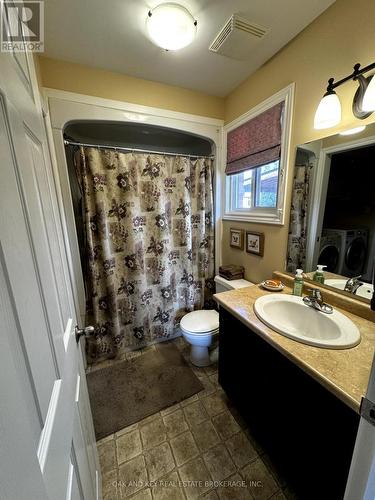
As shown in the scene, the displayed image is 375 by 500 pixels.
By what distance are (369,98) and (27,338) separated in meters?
1.52

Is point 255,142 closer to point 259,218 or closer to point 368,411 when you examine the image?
point 259,218

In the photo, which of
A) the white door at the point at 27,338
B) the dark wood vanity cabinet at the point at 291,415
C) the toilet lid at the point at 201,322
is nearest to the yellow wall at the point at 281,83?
the toilet lid at the point at 201,322

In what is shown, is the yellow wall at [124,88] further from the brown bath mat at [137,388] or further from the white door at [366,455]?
the brown bath mat at [137,388]

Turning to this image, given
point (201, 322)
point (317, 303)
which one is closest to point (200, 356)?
point (201, 322)

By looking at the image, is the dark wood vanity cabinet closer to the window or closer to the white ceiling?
the window

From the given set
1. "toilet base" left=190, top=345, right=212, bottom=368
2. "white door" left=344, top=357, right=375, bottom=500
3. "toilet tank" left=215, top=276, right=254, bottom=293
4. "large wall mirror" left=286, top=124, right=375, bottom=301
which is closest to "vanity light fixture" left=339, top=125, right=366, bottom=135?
"large wall mirror" left=286, top=124, right=375, bottom=301

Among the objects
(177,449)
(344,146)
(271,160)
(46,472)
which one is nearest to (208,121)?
(271,160)

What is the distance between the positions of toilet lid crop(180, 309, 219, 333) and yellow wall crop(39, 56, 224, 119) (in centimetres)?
190

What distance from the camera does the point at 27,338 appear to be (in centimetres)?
40

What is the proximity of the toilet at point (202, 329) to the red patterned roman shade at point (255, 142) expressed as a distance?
1.08 m

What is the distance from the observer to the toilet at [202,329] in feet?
5.60

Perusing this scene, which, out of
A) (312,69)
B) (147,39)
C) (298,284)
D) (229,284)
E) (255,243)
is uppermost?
(147,39)

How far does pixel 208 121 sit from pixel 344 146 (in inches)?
50.8

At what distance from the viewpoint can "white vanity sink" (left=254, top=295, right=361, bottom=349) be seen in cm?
94
